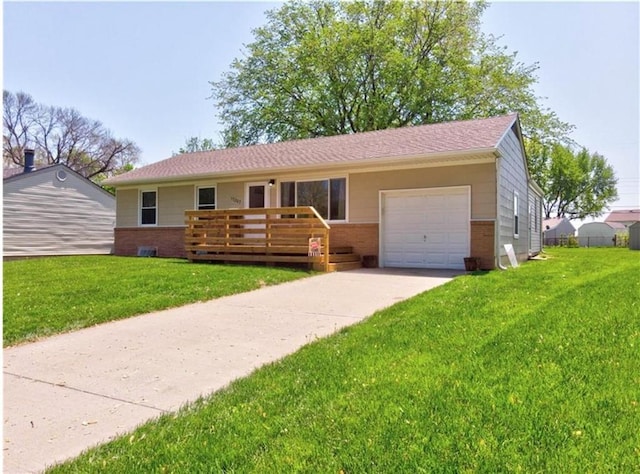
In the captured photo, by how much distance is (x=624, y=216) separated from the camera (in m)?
73.1

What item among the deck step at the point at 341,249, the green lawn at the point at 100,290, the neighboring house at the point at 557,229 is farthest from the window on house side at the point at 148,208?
the neighboring house at the point at 557,229

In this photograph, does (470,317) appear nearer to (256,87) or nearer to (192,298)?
(192,298)

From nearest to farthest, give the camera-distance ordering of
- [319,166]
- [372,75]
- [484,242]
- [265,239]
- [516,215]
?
[484,242], [265,239], [319,166], [516,215], [372,75]

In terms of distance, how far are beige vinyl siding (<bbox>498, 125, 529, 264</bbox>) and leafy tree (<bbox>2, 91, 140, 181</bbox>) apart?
1455 inches

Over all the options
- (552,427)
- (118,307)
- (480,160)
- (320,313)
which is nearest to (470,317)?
(320,313)

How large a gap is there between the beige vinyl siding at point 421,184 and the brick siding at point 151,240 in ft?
22.9

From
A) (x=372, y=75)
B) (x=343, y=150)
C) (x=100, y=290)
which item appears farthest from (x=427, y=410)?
(x=372, y=75)

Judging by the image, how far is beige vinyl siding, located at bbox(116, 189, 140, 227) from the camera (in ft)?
58.6

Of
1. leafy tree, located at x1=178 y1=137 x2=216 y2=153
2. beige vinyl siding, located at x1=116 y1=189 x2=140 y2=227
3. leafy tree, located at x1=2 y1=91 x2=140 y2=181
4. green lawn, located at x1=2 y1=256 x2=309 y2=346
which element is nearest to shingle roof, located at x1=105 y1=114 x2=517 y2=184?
beige vinyl siding, located at x1=116 y1=189 x2=140 y2=227

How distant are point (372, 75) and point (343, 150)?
17.0m

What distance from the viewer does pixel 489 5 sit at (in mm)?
29094

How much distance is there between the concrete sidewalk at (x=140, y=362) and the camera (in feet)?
9.93

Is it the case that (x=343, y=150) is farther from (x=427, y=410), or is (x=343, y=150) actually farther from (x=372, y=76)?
(x=372, y=76)

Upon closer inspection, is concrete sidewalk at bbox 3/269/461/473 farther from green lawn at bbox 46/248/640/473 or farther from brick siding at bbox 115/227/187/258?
brick siding at bbox 115/227/187/258
